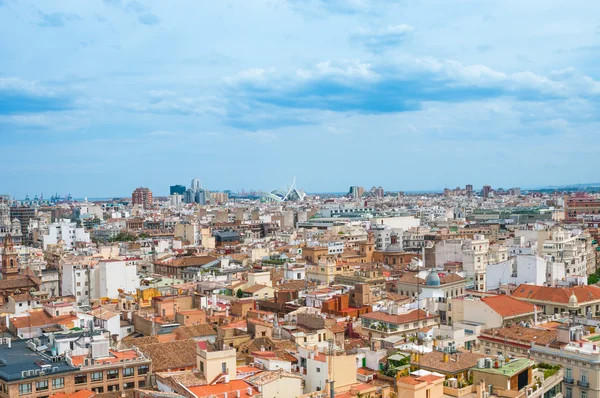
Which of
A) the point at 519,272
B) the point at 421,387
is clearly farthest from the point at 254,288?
the point at 421,387

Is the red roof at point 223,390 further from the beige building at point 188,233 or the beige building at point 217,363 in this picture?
the beige building at point 188,233

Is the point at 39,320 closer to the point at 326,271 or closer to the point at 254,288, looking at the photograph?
the point at 254,288

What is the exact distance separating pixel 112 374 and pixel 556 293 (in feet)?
104

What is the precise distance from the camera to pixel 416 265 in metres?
73.2

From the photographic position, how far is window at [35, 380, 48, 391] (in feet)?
101

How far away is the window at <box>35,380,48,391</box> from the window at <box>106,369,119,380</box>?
9.30ft

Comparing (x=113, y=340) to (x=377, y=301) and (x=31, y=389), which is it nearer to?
(x=31, y=389)

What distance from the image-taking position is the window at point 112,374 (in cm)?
3256

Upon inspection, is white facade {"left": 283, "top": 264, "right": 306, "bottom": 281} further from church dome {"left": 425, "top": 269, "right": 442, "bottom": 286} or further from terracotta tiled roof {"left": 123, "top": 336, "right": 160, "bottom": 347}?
terracotta tiled roof {"left": 123, "top": 336, "right": 160, "bottom": 347}

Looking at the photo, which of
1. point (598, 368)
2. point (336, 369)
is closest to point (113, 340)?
point (336, 369)

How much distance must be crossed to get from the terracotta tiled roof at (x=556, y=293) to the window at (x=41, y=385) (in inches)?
1319

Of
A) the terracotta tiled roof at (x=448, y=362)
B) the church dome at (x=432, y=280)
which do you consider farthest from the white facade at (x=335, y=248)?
the terracotta tiled roof at (x=448, y=362)

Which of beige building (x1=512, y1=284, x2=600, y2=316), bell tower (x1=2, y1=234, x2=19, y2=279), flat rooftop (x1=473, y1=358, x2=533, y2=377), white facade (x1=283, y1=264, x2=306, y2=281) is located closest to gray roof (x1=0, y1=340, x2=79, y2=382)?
flat rooftop (x1=473, y1=358, x2=533, y2=377)

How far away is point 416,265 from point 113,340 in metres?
39.8
